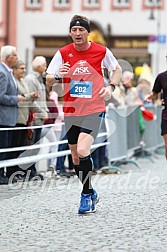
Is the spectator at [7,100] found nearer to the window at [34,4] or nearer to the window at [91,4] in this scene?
the window at [91,4]

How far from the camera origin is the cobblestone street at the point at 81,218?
6867mm

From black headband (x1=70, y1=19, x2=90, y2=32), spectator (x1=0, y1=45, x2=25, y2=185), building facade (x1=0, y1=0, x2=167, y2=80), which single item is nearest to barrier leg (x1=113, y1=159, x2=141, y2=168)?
spectator (x1=0, y1=45, x2=25, y2=185)

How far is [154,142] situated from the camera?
19.7 metres

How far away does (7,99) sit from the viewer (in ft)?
38.4

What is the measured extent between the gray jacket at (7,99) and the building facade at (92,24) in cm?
3393

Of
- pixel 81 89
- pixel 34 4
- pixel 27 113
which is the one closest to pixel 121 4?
pixel 34 4

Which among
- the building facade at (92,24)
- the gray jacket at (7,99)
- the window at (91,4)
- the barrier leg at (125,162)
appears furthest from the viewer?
the window at (91,4)

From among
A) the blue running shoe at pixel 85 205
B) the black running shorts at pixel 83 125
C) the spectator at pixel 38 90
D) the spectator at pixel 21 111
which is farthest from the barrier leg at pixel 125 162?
the blue running shoe at pixel 85 205

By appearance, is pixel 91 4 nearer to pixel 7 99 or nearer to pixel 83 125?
pixel 7 99

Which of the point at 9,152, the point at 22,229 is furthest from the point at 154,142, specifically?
A: the point at 22,229

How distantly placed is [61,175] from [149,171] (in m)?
2.14

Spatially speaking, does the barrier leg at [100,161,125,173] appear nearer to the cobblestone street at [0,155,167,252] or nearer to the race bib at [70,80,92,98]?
the cobblestone street at [0,155,167,252]

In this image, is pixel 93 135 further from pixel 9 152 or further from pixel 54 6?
pixel 54 6

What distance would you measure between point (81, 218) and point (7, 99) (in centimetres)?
378
